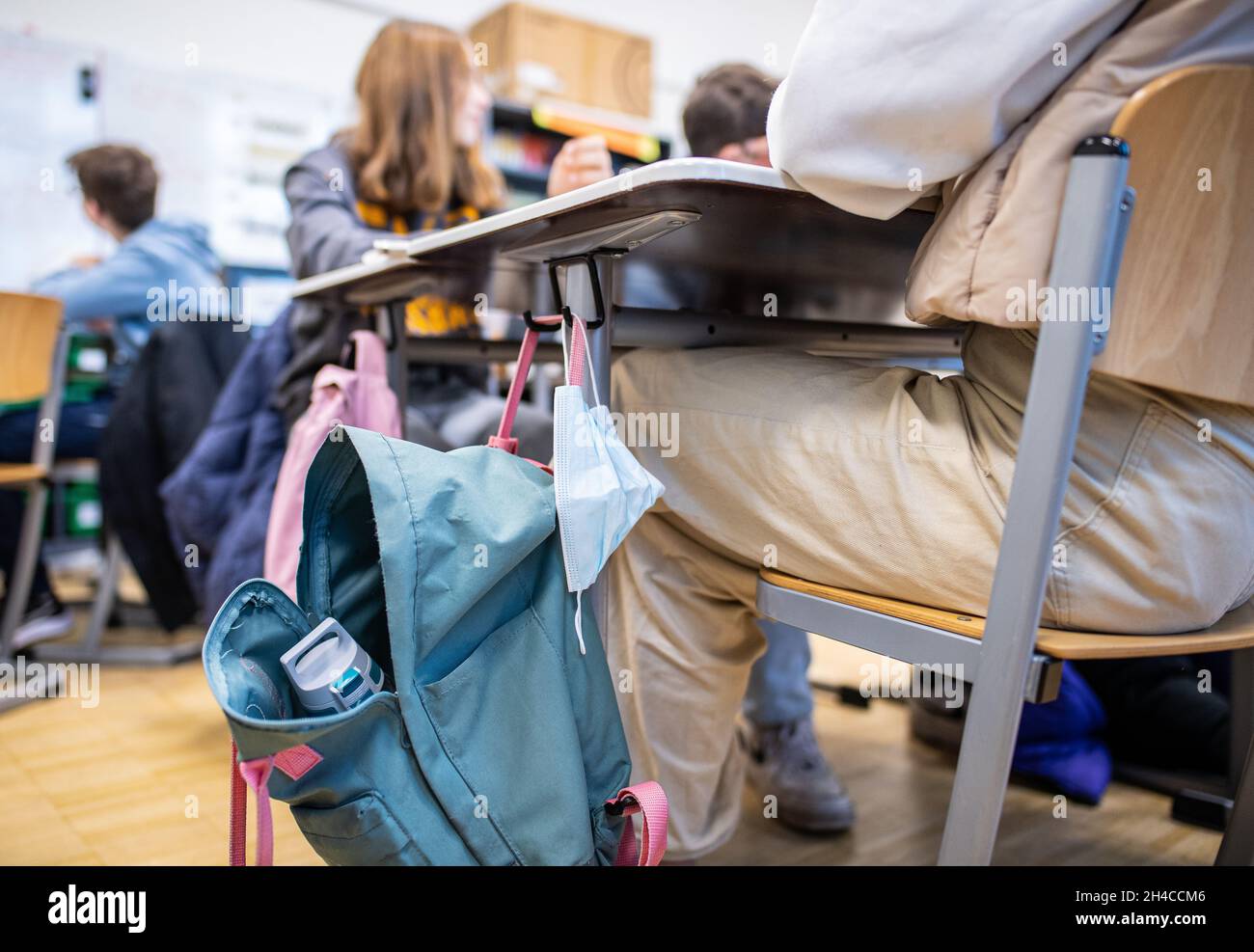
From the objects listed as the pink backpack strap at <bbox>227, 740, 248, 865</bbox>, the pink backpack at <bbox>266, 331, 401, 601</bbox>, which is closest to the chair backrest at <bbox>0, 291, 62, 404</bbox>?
the pink backpack at <bbox>266, 331, 401, 601</bbox>

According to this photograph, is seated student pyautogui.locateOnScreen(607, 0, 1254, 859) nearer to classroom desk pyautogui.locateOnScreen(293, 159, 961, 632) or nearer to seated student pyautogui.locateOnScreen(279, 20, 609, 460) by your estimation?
classroom desk pyautogui.locateOnScreen(293, 159, 961, 632)

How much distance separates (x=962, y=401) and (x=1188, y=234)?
0.18 m

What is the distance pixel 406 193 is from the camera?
168 centimetres

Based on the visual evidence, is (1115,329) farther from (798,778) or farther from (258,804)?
(798,778)

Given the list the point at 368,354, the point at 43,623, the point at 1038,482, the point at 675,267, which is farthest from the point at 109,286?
the point at 1038,482

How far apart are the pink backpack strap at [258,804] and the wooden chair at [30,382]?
1.33 meters

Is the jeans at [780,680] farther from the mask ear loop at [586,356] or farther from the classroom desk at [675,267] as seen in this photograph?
the mask ear loop at [586,356]

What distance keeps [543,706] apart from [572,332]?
12.6 inches

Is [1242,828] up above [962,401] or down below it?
below

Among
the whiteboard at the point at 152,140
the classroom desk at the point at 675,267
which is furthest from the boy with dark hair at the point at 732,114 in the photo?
the whiteboard at the point at 152,140

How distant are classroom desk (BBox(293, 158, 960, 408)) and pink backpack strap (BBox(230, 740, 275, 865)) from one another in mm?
418
